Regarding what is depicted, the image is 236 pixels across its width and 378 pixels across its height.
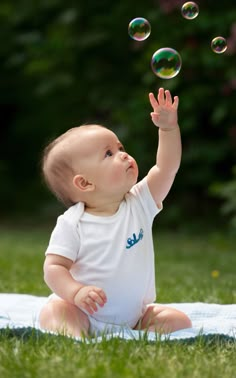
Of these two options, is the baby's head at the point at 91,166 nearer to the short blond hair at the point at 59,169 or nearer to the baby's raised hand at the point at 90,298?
the short blond hair at the point at 59,169

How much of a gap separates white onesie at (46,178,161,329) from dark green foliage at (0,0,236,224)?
541cm

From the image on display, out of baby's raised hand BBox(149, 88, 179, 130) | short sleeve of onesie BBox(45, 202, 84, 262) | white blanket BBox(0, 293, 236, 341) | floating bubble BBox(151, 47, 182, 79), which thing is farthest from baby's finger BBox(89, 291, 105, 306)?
floating bubble BBox(151, 47, 182, 79)

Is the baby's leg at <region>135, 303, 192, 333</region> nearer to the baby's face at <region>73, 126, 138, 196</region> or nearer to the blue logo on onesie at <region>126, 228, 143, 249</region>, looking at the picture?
the blue logo on onesie at <region>126, 228, 143, 249</region>

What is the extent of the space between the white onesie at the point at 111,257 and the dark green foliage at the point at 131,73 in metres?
5.41

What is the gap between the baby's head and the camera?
3.04 m

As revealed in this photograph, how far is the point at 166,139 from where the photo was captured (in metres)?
3.09

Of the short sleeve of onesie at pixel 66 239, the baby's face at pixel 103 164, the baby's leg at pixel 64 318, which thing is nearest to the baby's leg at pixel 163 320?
the baby's leg at pixel 64 318

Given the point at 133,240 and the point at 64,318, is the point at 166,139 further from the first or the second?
the point at 64,318

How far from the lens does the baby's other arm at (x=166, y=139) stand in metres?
3.08

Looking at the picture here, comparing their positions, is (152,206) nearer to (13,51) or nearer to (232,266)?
(232,266)

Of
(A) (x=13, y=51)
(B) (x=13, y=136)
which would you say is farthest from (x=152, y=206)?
(B) (x=13, y=136)

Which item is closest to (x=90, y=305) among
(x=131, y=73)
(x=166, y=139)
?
(x=166, y=139)

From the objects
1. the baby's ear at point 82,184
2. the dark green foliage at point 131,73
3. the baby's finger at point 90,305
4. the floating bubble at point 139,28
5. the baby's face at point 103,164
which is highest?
the dark green foliage at point 131,73

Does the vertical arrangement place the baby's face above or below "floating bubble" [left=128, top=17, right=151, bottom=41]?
below
